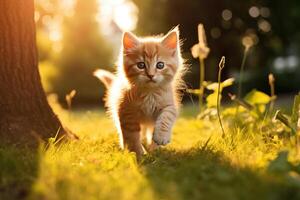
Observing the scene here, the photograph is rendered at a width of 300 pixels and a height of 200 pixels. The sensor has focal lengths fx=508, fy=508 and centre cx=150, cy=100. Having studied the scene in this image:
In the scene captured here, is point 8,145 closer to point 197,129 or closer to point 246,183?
point 246,183

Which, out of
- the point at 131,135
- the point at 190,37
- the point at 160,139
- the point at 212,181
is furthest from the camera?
the point at 190,37

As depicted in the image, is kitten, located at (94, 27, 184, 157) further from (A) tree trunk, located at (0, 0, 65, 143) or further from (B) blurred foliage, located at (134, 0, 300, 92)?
(B) blurred foliage, located at (134, 0, 300, 92)

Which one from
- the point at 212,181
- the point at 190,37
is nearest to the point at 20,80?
the point at 212,181

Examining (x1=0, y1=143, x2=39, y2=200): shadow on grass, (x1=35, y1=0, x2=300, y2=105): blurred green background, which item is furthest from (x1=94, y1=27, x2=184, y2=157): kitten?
(x1=35, y1=0, x2=300, y2=105): blurred green background

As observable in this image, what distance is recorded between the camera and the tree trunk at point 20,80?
4480mm

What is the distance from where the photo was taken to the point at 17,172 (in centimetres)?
338

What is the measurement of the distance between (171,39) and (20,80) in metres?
1.48

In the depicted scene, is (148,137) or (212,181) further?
(148,137)

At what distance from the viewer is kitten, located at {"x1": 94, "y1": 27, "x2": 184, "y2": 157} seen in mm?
4621

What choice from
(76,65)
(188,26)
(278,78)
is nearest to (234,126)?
(188,26)

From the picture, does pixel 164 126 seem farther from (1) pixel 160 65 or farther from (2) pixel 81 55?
(2) pixel 81 55

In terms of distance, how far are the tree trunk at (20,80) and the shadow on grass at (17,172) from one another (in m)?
0.59

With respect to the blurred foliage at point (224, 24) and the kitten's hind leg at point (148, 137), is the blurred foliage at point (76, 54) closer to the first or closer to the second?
the blurred foliage at point (224, 24)

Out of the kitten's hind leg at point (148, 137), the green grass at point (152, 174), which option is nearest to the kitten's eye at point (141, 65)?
the kitten's hind leg at point (148, 137)
